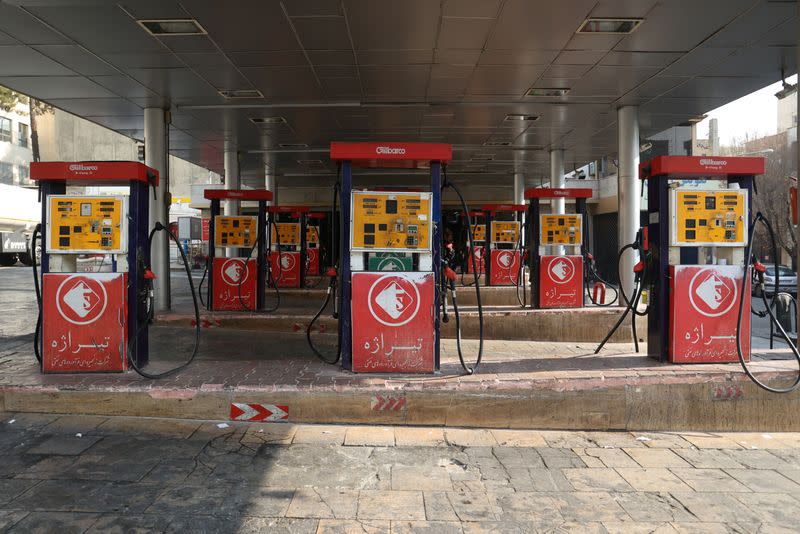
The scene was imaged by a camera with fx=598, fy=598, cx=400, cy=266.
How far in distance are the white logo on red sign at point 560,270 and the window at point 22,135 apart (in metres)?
51.0

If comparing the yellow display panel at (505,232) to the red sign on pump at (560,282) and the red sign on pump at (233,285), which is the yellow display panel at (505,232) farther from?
the red sign on pump at (233,285)

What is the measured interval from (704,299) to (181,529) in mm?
A: 5493

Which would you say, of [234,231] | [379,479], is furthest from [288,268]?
[379,479]

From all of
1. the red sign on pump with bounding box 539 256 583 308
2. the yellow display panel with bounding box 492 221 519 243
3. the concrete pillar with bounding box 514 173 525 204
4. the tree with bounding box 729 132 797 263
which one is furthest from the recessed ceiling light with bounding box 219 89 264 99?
the tree with bounding box 729 132 797 263

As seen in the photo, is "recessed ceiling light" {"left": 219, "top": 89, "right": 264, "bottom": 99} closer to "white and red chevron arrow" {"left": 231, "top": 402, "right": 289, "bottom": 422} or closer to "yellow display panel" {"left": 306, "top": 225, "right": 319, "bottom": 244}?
"white and red chevron arrow" {"left": 231, "top": 402, "right": 289, "bottom": 422}

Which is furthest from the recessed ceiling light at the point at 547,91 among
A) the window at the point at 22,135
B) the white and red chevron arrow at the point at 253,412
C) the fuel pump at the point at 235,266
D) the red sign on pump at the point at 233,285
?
the window at the point at 22,135

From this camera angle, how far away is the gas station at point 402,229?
18.3 feet

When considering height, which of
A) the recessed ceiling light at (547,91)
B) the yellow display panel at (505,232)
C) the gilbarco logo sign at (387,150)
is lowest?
the yellow display panel at (505,232)

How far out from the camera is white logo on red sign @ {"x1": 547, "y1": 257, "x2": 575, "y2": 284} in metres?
11.9

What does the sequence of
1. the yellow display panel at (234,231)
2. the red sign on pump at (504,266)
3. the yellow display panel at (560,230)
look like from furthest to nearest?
the red sign on pump at (504,266), the yellow display panel at (560,230), the yellow display panel at (234,231)

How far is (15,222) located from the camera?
117 feet

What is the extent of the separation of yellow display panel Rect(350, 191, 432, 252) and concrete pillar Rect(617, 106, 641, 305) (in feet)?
24.7

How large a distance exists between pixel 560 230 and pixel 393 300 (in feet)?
A: 23.6

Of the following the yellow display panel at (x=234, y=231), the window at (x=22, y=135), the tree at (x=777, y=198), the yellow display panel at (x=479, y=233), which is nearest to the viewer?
the yellow display panel at (x=234, y=231)
